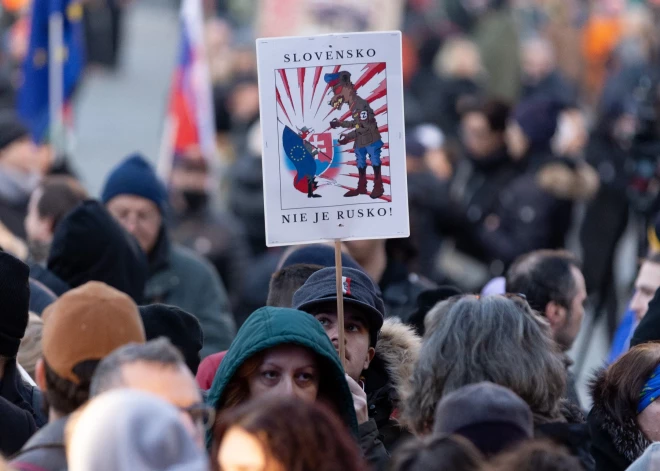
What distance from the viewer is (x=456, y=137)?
53.7ft

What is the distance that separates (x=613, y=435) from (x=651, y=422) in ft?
0.44

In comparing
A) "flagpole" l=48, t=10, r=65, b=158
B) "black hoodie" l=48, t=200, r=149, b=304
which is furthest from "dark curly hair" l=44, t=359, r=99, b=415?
"flagpole" l=48, t=10, r=65, b=158

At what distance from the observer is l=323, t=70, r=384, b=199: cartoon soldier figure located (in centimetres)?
504

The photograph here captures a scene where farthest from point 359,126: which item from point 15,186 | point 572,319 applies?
point 15,186

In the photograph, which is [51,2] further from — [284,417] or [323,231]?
[284,417]

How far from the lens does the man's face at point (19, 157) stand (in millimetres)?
8664

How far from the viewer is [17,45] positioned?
53.7ft

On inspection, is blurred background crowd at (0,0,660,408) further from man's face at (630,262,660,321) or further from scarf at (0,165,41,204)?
man's face at (630,262,660,321)

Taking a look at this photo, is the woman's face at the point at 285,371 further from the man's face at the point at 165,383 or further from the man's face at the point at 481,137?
the man's face at the point at 481,137

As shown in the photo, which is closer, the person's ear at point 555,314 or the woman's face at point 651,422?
the woman's face at point 651,422

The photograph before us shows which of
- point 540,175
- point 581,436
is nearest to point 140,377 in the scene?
point 581,436

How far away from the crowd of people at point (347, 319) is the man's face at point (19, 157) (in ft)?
0.05

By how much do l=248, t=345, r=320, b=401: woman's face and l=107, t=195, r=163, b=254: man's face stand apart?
123 inches

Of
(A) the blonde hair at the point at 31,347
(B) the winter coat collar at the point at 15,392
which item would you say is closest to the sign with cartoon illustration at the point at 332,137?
(B) the winter coat collar at the point at 15,392
